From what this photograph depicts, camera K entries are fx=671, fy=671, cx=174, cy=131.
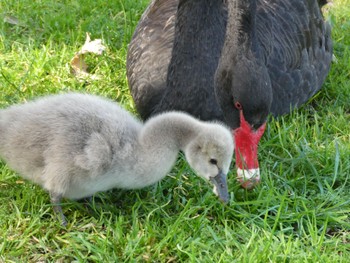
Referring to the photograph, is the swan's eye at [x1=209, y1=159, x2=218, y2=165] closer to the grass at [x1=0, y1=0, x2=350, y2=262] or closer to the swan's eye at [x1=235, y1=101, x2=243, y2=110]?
the grass at [x1=0, y1=0, x2=350, y2=262]

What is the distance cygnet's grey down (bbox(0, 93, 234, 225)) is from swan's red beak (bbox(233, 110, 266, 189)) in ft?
0.79

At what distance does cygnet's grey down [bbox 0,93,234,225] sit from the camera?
7.32 feet

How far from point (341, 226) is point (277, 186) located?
307 mm

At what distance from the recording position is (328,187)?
2553 millimetres

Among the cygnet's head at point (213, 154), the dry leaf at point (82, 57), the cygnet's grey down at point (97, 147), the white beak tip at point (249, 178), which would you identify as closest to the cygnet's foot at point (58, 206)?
the cygnet's grey down at point (97, 147)

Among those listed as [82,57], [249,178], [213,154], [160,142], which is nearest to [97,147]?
[160,142]

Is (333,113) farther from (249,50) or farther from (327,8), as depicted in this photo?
(327,8)

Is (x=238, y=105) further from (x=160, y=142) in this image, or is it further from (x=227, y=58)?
(x=160, y=142)

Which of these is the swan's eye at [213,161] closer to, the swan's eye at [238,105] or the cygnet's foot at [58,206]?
the swan's eye at [238,105]

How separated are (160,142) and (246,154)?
1.40 ft

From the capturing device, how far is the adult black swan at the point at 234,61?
8.43 ft

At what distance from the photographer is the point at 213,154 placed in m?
2.23

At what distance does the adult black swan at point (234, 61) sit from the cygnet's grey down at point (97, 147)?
33 cm

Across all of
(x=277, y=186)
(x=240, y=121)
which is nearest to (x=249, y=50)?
(x=240, y=121)
